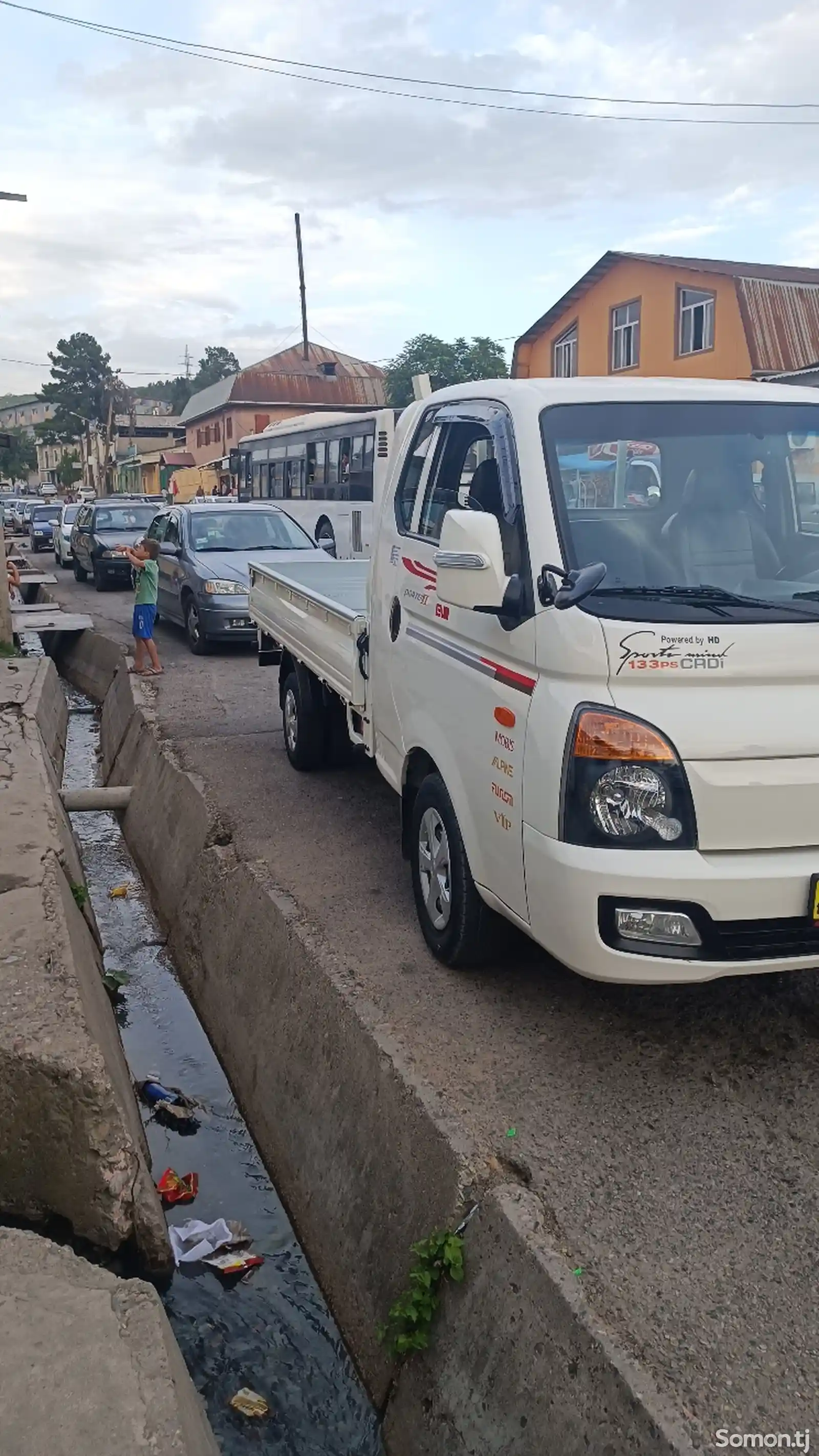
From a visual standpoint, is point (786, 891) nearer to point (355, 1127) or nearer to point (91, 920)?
point (355, 1127)

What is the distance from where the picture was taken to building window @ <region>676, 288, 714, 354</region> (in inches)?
1054

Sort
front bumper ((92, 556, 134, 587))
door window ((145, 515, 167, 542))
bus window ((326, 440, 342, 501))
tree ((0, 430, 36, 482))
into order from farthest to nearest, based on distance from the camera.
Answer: tree ((0, 430, 36, 482)), front bumper ((92, 556, 134, 587)), bus window ((326, 440, 342, 501)), door window ((145, 515, 167, 542))

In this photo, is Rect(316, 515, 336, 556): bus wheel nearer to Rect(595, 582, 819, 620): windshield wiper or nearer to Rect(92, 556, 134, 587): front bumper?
Rect(92, 556, 134, 587): front bumper

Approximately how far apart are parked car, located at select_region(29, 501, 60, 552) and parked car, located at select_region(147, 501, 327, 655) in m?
22.5

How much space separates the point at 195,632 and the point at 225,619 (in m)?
0.66

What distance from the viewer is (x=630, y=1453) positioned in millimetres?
2426

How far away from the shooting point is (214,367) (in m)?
117

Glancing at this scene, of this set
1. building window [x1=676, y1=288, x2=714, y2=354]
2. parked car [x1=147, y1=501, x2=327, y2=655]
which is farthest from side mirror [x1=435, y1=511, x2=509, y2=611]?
building window [x1=676, y1=288, x2=714, y2=354]

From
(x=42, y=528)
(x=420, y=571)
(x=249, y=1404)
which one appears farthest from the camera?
(x=42, y=528)

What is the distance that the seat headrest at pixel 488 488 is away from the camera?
13.8ft

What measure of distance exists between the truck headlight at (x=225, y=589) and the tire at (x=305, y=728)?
17.3 feet

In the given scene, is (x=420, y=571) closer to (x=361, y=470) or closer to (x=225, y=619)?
(x=225, y=619)

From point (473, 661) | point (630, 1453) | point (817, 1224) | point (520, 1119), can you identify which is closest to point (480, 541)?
point (473, 661)

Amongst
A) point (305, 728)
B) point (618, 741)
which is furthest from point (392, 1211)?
point (305, 728)
